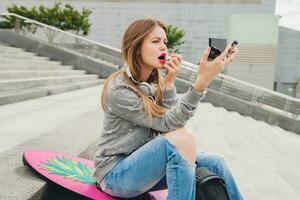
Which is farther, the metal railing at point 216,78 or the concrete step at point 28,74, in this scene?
the metal railing at point 216,78

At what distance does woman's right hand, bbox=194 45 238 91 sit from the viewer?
2.04 meters

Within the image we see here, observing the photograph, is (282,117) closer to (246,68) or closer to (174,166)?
(174,166)

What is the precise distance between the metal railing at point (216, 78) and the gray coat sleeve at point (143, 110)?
458 centimetres

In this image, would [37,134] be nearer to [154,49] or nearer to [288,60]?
[154,49]

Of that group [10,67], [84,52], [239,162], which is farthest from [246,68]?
[239,162]

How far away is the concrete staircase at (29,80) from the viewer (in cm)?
618

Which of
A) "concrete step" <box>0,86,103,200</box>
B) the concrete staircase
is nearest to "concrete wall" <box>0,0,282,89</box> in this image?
the concrete staircase

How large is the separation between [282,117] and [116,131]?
25.5 feet

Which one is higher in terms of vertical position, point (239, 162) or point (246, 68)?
point (239, 162)

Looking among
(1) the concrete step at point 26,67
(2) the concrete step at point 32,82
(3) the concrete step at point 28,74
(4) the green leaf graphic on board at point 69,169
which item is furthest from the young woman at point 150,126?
(1) the concrete step at point 26,67

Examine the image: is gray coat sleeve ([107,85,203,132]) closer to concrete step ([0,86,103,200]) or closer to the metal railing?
concrete step ([0,86,103,200])

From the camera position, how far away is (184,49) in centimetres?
3756

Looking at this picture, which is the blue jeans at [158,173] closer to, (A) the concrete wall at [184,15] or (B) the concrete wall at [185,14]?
(B) the concrete wall at [185,14]

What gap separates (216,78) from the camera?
404 inches
